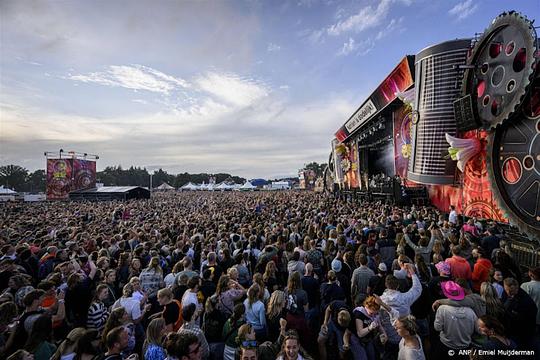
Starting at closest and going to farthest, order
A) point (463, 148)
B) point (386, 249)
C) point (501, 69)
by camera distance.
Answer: point (386, 249) → point (501, 69) → point (463, 148)

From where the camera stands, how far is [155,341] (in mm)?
2559

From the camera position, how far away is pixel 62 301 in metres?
3.56

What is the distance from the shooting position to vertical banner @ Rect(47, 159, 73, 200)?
3628 cm

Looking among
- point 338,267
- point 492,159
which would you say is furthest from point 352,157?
point 338,267

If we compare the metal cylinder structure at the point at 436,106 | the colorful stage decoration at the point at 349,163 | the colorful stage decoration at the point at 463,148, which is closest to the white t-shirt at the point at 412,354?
the colorful stage decoration at the point at 463,148

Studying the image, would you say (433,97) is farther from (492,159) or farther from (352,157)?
(352,157)

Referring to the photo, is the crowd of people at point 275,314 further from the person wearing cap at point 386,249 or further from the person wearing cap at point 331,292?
the person wearing cap at point 386,249

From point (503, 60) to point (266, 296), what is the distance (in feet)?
33.6

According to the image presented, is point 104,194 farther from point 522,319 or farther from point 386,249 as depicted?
point 522,319

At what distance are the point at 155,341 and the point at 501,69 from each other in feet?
37.5

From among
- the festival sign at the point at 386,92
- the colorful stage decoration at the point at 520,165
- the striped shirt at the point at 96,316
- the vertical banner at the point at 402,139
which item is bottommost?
the striped shirt at the point at 96,316

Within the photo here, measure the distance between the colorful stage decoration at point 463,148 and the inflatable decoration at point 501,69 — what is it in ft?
3.74

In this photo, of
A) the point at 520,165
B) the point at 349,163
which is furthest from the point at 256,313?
the point at 349,163

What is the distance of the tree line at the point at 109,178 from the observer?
215 feet
